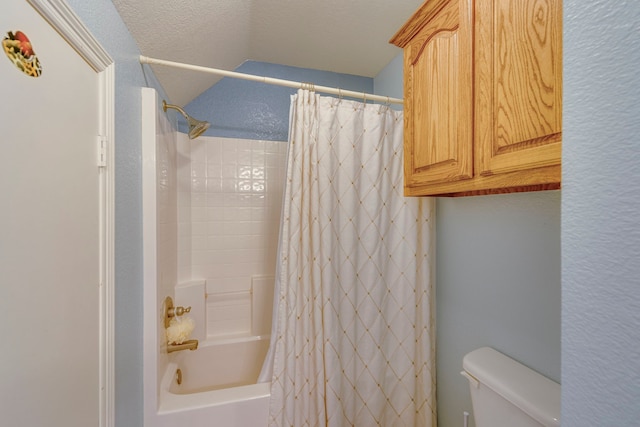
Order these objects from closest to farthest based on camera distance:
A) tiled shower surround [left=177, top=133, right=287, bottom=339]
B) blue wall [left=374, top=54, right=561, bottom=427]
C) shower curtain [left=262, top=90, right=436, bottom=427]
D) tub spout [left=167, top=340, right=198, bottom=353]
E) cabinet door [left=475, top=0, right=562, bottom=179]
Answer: cabinet door [left=475, top=0, right=562, bottom=179] < blue wall [left=374, top=54, right=561, bottom=427] < shower curtain [left=262, top=90, right=436, bottom=427] < tub spout [left=167, top=340, right=198, bottom=353] < tiled shower surround [left=177, top=133, right=287, bottom=339]

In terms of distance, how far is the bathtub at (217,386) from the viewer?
Answer: 114 centimetres

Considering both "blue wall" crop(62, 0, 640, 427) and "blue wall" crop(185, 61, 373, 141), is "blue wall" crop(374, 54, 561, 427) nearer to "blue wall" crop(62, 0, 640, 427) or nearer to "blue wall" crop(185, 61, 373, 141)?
"blue wall" crop(62, 0, 640, 427)

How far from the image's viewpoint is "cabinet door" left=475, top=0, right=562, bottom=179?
591 mm

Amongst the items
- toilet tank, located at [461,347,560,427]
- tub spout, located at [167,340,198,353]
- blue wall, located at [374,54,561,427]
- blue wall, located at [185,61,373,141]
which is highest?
blue wall, located at [185,61,373,141]

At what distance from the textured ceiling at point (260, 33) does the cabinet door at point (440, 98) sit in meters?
0.60

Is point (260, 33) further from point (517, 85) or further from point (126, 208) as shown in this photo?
point (517, 85)

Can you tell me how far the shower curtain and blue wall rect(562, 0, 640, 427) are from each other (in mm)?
949

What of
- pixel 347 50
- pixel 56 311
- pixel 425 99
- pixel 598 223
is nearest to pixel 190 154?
pixel 347 50

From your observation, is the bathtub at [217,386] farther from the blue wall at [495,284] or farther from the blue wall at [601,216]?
the blue wall at [601,216]

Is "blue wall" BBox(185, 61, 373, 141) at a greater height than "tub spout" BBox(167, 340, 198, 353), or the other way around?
"blue wall" BBox(185, 61, 373, 141)

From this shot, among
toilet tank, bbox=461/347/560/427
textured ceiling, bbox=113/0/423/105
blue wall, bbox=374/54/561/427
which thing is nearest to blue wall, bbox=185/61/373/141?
textured ceiling, bbox=113/0/423/105

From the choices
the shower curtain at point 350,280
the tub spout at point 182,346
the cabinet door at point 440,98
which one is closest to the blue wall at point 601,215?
the cabinet door at point 440,98

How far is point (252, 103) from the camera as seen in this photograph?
1.94m

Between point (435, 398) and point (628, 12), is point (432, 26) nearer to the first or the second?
point (628, 12)
